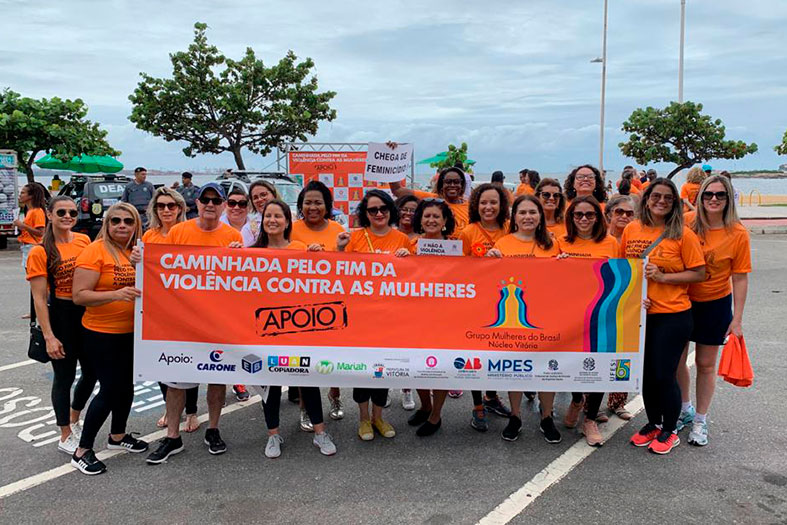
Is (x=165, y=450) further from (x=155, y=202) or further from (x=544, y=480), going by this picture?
(x=544, y=480)

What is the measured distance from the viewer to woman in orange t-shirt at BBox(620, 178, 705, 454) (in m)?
4.28

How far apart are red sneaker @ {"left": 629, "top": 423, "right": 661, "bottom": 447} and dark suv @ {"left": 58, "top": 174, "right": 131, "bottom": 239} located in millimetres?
14586

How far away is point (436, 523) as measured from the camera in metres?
3.54

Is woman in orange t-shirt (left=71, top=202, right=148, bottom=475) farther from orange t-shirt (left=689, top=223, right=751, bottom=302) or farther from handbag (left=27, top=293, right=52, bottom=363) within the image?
orange t-shirt (left=689, top=223, right=751, bottom=302)

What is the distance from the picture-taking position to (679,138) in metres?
28.0

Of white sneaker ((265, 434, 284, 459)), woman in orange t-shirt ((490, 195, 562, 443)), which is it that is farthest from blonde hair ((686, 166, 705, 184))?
white sneaker ((265, 434, 284, 459))

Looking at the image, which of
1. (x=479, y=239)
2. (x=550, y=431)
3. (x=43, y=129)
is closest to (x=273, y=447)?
(x=550, y=431)

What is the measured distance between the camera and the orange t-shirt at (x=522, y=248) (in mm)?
4605

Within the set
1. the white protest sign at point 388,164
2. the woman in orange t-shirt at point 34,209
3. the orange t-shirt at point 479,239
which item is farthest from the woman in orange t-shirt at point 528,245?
the woman in orange t-shirt at point 34,209

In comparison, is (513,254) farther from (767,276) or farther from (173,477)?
(767,276)

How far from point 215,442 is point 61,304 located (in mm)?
1396

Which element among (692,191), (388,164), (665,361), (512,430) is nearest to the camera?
(665,361)

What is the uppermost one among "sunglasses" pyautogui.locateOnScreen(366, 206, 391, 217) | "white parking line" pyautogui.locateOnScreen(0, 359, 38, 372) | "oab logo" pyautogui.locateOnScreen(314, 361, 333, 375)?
"sunglasses" pyautogui.locateOnScreen(366, 206, 391, 217)

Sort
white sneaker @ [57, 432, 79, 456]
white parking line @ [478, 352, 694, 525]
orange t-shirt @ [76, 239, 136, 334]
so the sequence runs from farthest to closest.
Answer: white sneaker @ [57, 432, 79, 456] < orange t-shirt @ [76, 239, 136, 334] < white parking line @ [478, 352, 694, 525]
